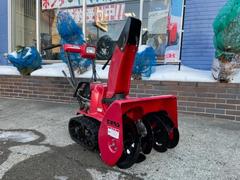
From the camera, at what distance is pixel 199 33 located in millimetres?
5445

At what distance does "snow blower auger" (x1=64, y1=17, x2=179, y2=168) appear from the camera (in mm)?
2459

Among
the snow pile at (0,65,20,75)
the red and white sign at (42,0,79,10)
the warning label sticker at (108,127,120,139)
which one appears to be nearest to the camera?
the warning label sticker at (108,127,120,139)

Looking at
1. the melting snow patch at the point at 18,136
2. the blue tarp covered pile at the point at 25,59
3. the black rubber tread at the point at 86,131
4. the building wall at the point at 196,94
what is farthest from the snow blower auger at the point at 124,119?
the blue tarp covered pile at the point at 25,59

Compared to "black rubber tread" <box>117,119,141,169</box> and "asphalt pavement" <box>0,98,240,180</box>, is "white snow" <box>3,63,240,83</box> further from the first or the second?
"black rubber tread" <box>117,119,141,169</box>

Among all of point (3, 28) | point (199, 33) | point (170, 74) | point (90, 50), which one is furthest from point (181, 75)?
point (3, 28)

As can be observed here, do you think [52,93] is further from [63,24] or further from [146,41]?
[146,41]

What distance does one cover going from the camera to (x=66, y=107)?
5.55 meters

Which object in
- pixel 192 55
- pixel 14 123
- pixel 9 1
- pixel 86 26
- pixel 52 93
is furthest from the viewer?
pixel 9 1

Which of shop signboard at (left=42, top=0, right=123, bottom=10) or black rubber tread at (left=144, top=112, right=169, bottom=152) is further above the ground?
shop signboard at (left=42, top=0, right=123, bottom=10)

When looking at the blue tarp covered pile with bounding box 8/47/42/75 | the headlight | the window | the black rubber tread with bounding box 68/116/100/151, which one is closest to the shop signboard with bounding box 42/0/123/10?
the window

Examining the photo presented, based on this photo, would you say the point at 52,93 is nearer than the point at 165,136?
No

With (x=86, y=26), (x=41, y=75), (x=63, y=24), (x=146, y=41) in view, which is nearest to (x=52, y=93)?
(x=41, y=75)

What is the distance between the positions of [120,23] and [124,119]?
445 cm

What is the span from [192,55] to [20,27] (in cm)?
535
